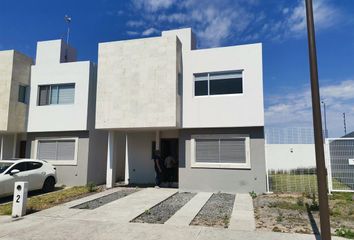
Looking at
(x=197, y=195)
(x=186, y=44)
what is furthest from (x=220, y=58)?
(x=197, y=195)

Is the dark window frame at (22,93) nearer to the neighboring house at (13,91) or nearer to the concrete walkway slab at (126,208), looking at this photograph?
the neighboring house at (13,91)

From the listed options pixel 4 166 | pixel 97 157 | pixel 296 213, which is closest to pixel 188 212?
pixel 296 213

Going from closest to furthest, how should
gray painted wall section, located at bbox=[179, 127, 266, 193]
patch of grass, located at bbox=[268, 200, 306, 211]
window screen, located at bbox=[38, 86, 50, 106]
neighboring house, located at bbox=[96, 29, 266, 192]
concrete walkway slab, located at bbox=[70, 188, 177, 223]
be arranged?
1. concrete walkway slab, located at bbox=[70, 188, 177, 223]
2. patch of grass, located at bbox=[268, 200, 306, 211]
3. gray painted wall section, located at bbox=[179, 127, 266, 193]
4. neighboring house, located at bbox=[96, 29, 266, 192]
5. window screen, located at bbox=[38, 86, 50, 106]

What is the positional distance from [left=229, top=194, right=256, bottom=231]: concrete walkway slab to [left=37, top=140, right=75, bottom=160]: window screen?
969cm

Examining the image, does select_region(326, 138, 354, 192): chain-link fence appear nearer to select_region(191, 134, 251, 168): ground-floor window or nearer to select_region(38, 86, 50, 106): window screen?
select_region(191, 134, 251, 168): ground-floor window

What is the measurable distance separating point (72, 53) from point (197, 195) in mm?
13453

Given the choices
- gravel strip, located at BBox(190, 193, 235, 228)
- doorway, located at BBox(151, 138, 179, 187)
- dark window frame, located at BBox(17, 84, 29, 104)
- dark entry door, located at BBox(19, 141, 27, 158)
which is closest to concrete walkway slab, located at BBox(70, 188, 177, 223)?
gravel strip, located at BBox(190, 193, 235, 228)

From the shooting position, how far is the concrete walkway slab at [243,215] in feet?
24.6

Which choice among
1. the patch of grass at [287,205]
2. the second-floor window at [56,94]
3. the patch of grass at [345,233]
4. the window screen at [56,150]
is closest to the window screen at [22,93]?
the second-floor window at [56,94]

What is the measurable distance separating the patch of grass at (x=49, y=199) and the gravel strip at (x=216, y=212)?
564cm

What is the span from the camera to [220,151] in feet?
44.9

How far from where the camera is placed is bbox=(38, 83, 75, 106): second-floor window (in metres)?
16.4

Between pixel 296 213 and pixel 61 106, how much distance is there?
13.3m

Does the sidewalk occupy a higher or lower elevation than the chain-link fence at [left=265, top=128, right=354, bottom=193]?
lower
